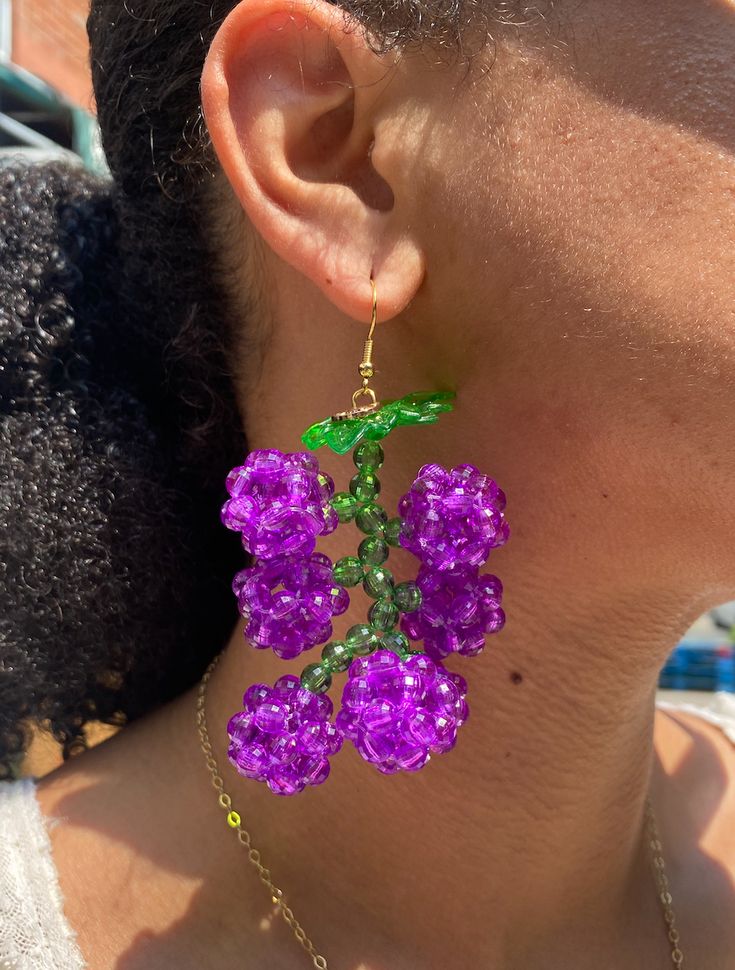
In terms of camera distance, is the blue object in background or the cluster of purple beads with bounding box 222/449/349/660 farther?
the blue object in background

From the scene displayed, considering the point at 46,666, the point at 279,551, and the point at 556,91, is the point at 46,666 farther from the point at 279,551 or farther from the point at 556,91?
the point at 556,91

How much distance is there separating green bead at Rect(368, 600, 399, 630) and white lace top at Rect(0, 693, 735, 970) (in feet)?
2.19

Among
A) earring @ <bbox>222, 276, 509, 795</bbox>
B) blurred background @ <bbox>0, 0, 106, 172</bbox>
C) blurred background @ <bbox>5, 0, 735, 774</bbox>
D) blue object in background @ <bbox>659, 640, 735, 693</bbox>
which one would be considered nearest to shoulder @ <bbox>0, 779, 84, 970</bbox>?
earring @ <bbox>222, 276, 509, 795</bbox>

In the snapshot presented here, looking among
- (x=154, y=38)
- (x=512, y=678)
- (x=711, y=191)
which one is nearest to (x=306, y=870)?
(x=512, y=678)

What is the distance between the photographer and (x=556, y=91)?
3.41 feet

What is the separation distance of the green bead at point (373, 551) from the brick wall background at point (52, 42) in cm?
775

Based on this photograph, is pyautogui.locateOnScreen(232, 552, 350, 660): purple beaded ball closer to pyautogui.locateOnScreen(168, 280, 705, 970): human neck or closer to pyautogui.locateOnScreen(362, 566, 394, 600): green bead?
pyautogui.locateOnScreen(362, 566, 394, 600): green bead

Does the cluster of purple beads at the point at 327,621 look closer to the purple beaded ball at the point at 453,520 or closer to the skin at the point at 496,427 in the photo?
the purple beaded ball at the point at 453,520

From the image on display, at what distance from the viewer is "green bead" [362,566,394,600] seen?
1.06 metres

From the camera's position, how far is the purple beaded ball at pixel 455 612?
42.2 inches

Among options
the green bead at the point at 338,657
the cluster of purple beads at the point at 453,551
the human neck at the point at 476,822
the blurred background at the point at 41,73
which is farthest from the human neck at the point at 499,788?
the blurred background at the point at 41,73

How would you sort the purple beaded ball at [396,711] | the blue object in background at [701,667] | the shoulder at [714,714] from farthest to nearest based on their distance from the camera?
the blue object in background at [701,667] < the shoulder at [714,714] < the purple beaded ball at [396,711]

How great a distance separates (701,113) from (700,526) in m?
0.48

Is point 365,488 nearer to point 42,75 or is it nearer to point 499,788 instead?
point 499,788
